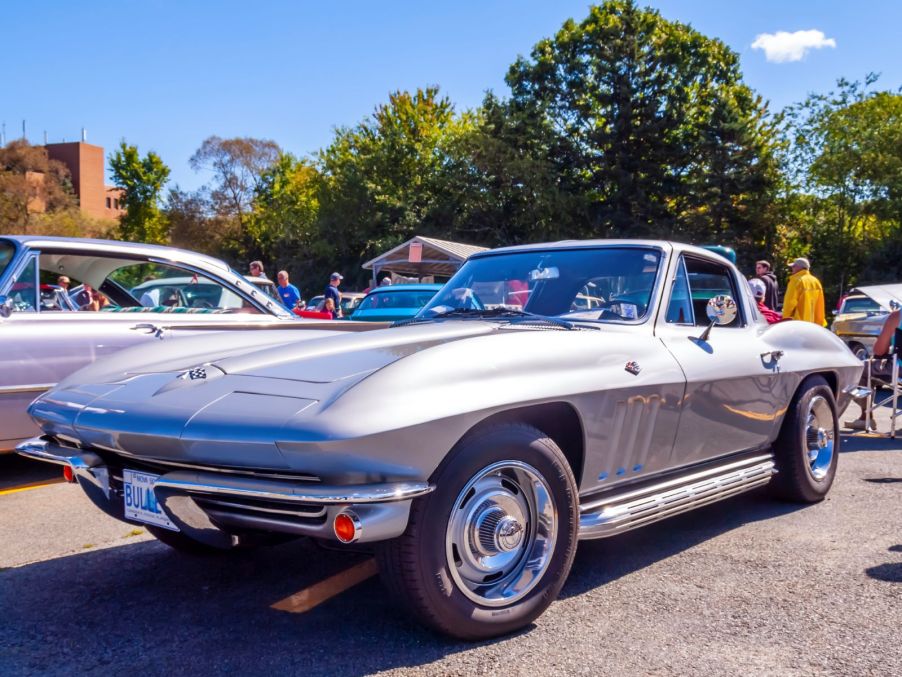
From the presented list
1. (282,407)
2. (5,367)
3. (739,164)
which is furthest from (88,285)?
(739,164)

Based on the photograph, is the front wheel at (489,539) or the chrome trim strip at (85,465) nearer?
the front wheel at (489,539)

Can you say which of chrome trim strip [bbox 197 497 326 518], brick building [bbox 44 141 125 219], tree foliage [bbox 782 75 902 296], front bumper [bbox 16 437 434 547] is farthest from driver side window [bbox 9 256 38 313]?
brick building [bbox 44 141 125 219]

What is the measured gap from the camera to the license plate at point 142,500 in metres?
2.62

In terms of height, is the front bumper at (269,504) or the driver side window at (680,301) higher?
the driver side window at (680,301)

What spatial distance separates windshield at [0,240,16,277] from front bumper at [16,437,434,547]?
3.45 m

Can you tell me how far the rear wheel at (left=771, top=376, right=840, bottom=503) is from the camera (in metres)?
4.62

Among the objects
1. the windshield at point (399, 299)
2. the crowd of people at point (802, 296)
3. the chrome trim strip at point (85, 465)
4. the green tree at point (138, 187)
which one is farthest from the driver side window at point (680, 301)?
the green tree at point (138, 187)

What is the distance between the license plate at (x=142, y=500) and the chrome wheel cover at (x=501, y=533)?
0.93m

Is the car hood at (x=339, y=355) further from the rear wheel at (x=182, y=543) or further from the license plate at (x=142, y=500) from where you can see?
the rear wheel at (x=182, y=543)

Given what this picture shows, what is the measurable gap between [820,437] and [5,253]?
5.49 meters

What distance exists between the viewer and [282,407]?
8.11ft

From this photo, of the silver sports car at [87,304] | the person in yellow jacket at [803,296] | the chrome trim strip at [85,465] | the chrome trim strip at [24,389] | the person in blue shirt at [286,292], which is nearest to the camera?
the chrome trim strip at [85,465]

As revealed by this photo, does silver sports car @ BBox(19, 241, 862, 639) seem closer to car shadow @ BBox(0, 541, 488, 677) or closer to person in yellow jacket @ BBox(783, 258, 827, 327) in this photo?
car shadow @ BBox(0, 541, 488, 677)

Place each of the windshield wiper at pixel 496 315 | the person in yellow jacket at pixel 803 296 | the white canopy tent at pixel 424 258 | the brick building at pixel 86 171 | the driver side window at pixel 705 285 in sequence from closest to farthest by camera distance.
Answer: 1. the windshield wiper at pixel 496 315
2. the driver side window at pixel 705 285
3. the person in yellow jacket at pixel 803 296
4. the white canopy tent at pixel 424 258
5. the brick building at pixel 86 171
